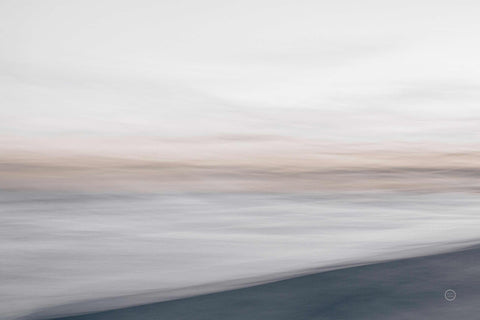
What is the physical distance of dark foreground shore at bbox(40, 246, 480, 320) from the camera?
5.19 feet

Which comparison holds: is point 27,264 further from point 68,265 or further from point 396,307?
point 396,307

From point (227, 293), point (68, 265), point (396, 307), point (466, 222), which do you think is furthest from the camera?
point (466, 222)

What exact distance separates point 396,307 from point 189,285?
0.76 meters

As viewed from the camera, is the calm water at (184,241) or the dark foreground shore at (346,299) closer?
the dark foreground shore at (346,299)

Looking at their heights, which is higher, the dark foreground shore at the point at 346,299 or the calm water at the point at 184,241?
the calm water at the point at 184,241

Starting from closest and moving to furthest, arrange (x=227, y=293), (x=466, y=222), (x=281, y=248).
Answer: (x=227, y=293)
(x=281, y=248)
(x=466, y=222)

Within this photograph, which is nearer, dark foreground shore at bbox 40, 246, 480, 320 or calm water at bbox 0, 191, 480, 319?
dark foreground shore at bbox 40, 246, 480, 320

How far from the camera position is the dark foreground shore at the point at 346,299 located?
1581mm

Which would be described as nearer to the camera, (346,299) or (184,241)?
(346,299)

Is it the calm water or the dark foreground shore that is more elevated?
the calm water

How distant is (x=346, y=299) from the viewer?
1.74 meters

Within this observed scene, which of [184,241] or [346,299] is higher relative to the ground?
[184,241]

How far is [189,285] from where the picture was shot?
2.00 metres

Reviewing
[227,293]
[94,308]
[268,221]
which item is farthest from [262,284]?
[268,221]
